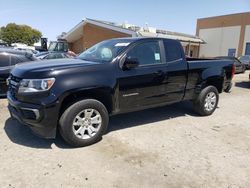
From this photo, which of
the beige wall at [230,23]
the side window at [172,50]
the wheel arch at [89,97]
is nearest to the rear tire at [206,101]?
the side window at [172,50]

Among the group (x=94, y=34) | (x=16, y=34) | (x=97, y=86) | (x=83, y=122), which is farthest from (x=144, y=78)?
(x=16, y=34)

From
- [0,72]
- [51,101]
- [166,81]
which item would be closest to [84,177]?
[51,101]

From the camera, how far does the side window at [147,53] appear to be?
199 inches

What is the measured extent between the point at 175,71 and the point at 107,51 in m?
1.57

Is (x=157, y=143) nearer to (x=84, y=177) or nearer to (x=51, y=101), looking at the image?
(x=84, y=177)

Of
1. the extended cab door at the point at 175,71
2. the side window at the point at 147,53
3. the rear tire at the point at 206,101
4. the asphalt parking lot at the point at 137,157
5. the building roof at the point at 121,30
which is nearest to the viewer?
the asphalt parking lot at the point at 137,157

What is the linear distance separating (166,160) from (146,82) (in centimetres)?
167

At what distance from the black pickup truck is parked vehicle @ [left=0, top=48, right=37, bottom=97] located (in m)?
2.86

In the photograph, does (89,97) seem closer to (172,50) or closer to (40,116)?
(40,116)

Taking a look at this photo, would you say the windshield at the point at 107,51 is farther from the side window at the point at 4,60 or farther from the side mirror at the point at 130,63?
the side window at the point at 4,60

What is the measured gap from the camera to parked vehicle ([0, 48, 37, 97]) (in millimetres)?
7270

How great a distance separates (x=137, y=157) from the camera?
4.10 meters

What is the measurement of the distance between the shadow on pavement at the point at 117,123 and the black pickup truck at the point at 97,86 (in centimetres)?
41

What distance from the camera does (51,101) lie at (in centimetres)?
403
